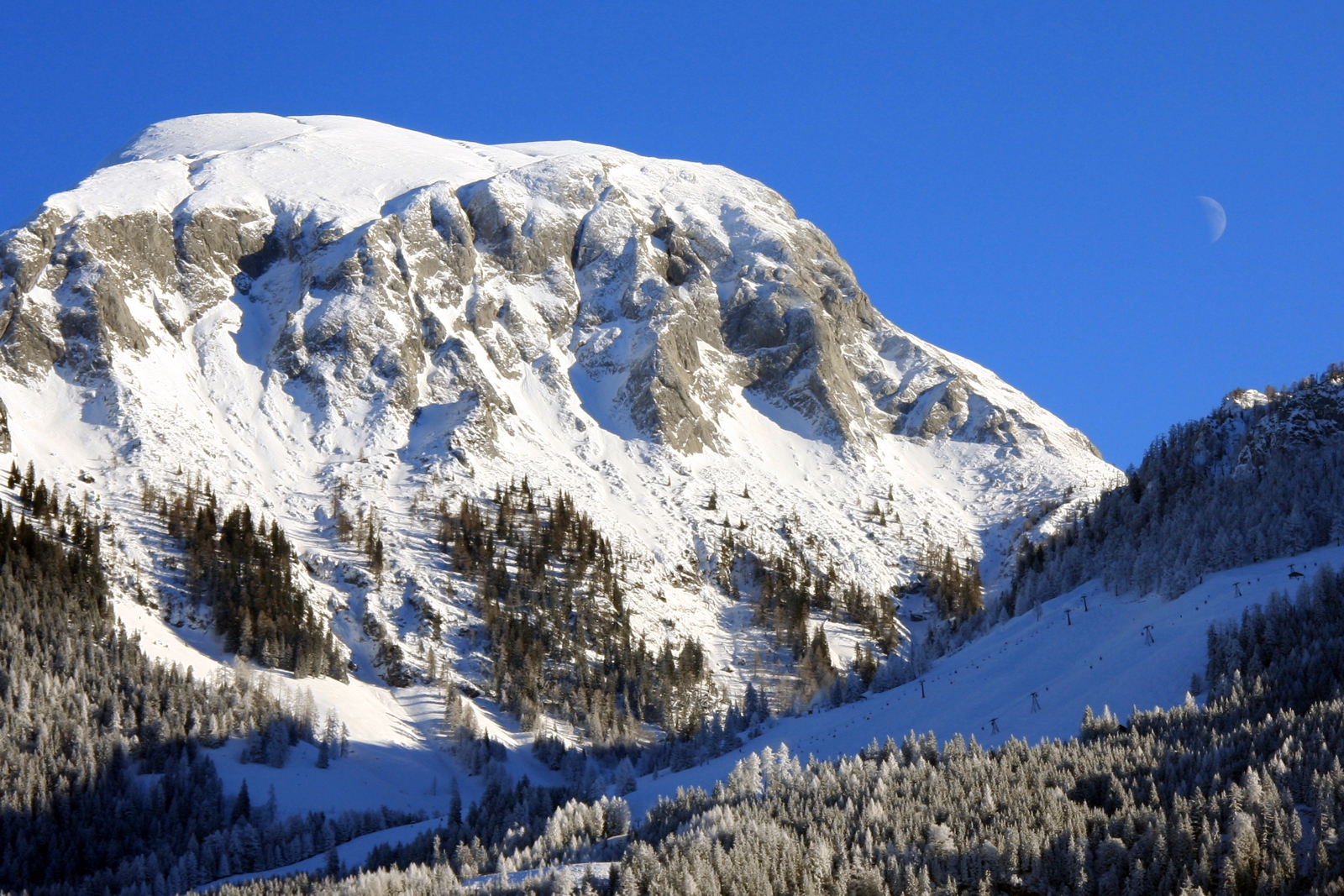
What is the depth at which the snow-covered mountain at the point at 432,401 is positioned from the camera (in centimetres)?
12800

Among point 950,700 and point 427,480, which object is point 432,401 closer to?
point 427,480

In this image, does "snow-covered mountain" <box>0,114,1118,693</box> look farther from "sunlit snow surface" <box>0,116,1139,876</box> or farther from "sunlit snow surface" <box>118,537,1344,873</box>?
"sunlit snow surface" <box>118,537,1344,873</box>

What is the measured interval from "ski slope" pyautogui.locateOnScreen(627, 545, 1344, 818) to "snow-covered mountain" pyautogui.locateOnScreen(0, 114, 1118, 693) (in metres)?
49.4

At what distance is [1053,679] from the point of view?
6309 cm

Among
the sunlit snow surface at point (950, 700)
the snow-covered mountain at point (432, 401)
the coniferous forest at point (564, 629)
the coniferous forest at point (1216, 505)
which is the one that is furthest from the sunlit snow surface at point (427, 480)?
the coniferous forest at point (1216, 505)

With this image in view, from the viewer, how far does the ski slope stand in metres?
55.1

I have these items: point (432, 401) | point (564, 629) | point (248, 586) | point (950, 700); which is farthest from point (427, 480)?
point (950, 700)

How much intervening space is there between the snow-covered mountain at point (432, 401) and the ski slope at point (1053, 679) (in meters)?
49.4

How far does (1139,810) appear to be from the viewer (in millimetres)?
30250

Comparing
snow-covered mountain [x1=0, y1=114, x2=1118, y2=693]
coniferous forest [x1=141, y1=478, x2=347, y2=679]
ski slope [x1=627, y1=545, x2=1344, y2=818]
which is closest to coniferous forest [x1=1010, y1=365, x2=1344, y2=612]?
ski slope [x1=627, y1=545, x2=1344, y2=818]

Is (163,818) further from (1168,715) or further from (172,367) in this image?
(172,367)

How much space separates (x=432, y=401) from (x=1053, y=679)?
373 feet

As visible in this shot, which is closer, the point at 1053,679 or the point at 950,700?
the point at 1053,679

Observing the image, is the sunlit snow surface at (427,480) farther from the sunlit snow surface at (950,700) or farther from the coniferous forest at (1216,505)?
the coniferous forest at (1216,505)
